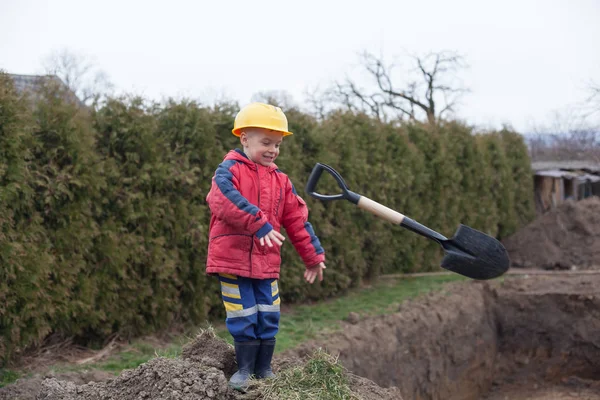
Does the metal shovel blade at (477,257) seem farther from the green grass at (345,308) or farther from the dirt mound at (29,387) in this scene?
the dirt mound at (29,387)

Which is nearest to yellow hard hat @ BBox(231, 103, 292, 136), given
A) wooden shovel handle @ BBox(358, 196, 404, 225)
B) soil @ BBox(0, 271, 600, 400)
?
wooden shovel handle @ BBox(358, 196, 404, 225)

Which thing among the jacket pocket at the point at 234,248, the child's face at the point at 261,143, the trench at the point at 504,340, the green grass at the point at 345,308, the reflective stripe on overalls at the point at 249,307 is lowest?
the trench at the point at 504,340

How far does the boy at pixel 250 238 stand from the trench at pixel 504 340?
15.3 ft

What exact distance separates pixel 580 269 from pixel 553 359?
11.4ft

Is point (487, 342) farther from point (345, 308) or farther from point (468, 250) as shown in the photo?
point (468, 250)

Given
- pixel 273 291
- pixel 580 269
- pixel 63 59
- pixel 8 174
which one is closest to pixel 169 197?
pixel 8 174

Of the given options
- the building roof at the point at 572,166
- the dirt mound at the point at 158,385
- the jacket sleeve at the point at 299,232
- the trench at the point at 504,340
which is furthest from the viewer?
the building roof at the point at 572,166

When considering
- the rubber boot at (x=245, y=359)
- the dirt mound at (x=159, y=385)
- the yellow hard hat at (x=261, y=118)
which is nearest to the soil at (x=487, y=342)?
the rubber boot at (x=245, y=359)

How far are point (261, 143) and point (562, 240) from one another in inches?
489

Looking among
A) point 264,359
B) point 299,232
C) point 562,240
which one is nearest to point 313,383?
point 264,359

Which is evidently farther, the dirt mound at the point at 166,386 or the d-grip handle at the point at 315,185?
the d-grip handle at the point at 315,185

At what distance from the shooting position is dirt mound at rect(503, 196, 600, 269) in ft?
44.7

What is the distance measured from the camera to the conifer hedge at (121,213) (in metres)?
5.36

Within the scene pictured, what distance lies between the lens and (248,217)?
3.52 m
